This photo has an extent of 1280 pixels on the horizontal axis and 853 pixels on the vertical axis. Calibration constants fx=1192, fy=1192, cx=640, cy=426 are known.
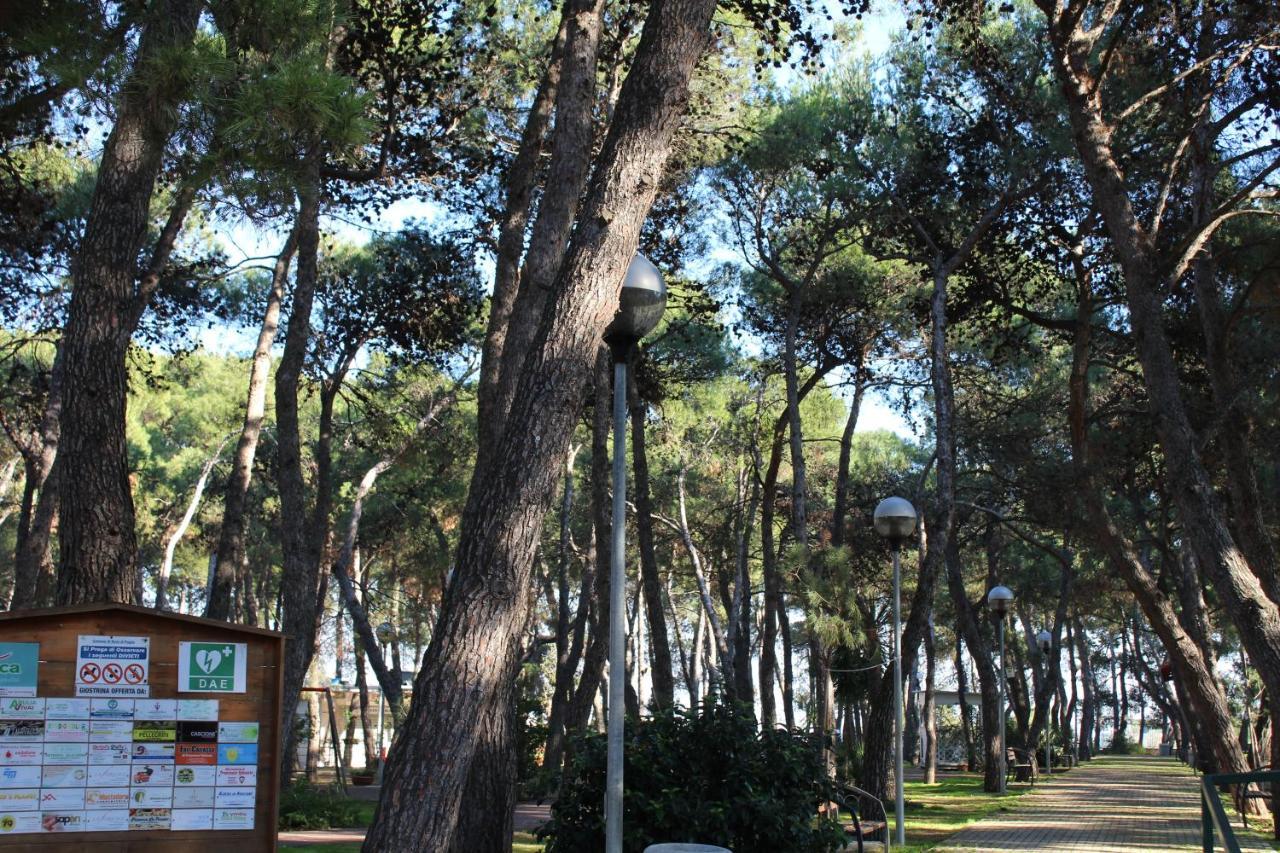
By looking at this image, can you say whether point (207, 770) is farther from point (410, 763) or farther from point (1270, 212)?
point (1270, 212)

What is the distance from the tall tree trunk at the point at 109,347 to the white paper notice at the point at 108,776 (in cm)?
201

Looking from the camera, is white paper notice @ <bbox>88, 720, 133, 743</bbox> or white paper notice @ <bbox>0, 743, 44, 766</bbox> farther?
white paper notice @ <bbox>88, 720, 133, 743</bbox>

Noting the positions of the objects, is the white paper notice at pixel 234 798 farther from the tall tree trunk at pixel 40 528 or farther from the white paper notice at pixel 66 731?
the tall tree trunk at pixel 40 528

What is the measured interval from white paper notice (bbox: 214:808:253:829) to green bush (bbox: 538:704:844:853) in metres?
2.01

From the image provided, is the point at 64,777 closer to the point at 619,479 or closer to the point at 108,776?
the point at 108,776

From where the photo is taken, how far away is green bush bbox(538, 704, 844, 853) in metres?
6.35

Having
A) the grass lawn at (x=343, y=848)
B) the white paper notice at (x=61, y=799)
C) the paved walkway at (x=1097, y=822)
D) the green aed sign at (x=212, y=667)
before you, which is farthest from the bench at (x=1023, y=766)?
the white paper notice at (x=61, y=799)

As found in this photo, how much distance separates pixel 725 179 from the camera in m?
17.5

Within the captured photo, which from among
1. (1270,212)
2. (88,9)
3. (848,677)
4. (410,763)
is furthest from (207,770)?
(848,677)

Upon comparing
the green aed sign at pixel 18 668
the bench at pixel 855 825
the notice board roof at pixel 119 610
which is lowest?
the bench at pixel 855 825

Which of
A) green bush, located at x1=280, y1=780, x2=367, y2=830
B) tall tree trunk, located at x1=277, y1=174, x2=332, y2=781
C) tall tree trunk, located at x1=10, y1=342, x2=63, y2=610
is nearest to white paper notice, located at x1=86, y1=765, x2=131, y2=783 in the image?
tall tree trunk, located at x1=10, y1=342, x2=63, y2=610

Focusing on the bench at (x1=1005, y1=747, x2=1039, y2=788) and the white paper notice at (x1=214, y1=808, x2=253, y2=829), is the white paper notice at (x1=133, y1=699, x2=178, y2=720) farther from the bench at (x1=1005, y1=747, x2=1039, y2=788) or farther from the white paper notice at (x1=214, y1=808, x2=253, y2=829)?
the bench at (x1=1005, y1=747, x2=1039, y2=788)

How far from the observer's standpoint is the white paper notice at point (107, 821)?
4.70 m

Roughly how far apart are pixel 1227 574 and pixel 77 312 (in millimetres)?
8614
